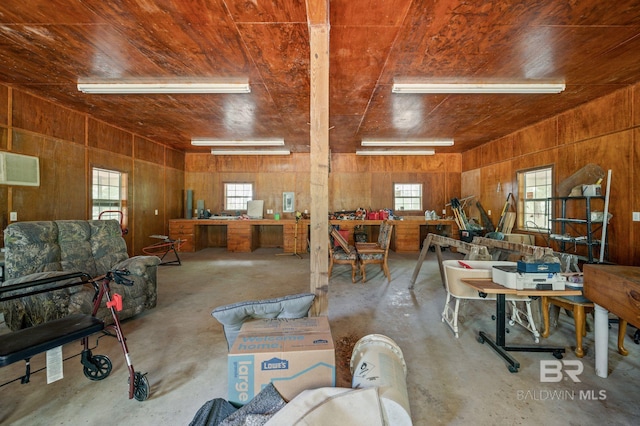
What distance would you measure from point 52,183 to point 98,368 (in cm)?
359

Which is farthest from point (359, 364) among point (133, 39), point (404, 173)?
point (404, 173)

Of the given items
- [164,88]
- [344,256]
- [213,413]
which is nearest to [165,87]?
[164,88]

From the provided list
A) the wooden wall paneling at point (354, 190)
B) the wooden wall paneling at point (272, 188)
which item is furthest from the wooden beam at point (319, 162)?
the wooden wall paneling at point (272, 188)

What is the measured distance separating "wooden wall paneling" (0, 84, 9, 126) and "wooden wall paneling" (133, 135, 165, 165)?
2260 millimetres

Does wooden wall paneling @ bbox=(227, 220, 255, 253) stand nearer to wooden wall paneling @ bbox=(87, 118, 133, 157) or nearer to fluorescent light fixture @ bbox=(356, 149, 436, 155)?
wooden wall paneling @ bbox=(87, 118, 133, 157)

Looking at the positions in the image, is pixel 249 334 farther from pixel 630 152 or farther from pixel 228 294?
pixel 630 152

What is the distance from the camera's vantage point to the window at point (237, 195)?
773 centimetres

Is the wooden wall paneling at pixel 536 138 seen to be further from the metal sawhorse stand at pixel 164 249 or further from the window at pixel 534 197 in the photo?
the metal sawhorse stand at pixel 164 249

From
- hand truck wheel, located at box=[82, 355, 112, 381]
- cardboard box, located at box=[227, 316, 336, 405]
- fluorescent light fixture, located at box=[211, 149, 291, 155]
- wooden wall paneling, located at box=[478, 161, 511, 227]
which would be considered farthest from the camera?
fluorescent light fixture, located at box=[211, 149, 291, 155]

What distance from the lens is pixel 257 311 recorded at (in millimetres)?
1653

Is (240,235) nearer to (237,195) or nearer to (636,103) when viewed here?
(237,195)

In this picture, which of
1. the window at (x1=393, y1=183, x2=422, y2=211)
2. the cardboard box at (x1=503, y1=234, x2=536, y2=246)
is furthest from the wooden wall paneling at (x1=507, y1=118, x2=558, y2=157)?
the window at (x1=393, y1=183, x2=422, y2=211)

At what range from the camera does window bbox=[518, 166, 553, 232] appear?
4797 millimetres

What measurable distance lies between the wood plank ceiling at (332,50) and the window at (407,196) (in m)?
3.49
